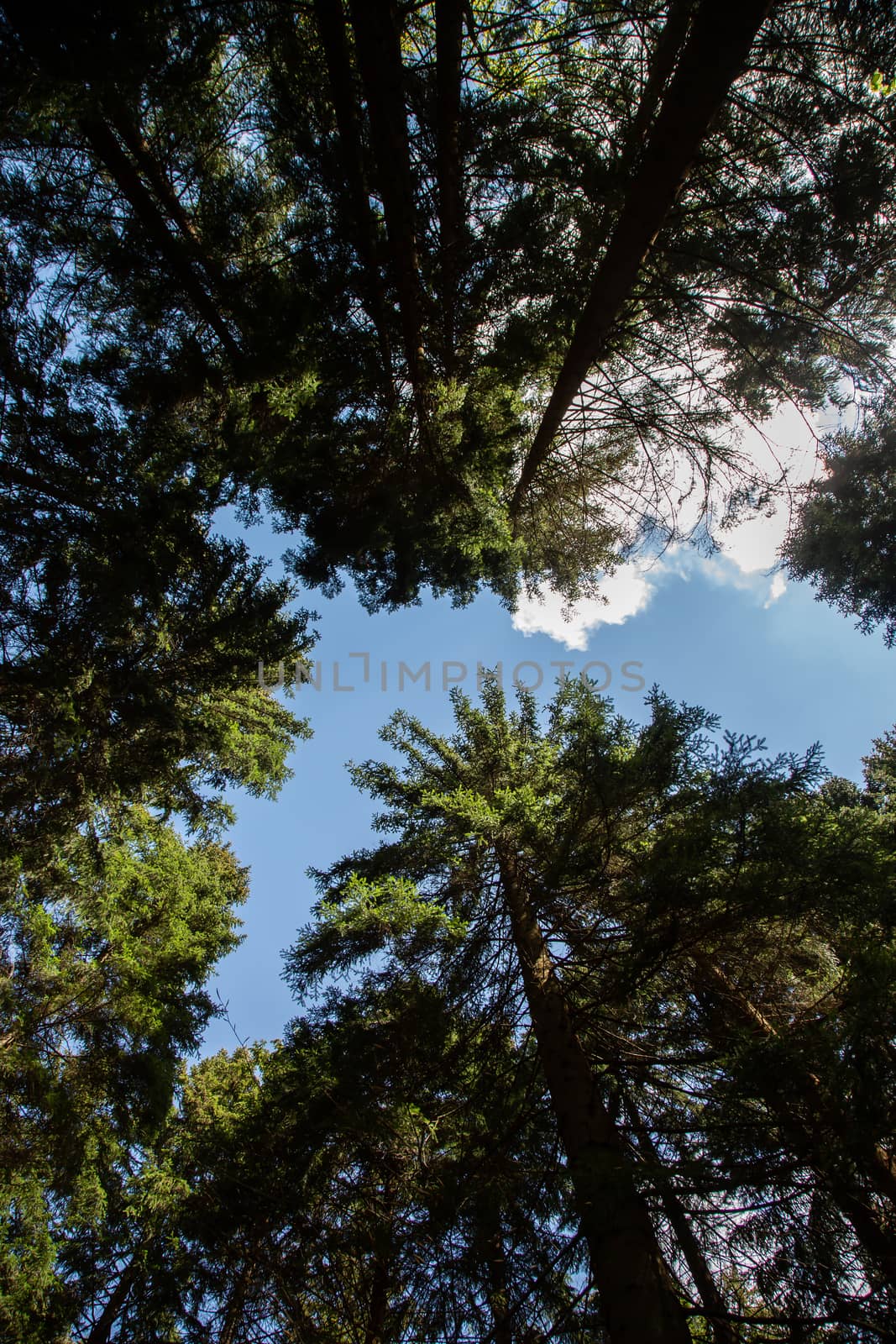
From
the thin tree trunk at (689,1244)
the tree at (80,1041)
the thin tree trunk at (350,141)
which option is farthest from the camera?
the tree at (80,1041)

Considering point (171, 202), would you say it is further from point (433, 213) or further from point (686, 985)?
point (686, 985)

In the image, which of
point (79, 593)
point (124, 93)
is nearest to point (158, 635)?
point (79, 593)

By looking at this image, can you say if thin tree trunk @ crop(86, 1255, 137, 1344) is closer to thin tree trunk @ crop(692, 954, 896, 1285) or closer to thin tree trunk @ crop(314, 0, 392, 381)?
thin tree trunk @ crop(692, 954, 896, 1285)

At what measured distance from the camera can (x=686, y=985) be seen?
509 cm

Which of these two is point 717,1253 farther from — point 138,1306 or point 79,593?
point 79,593

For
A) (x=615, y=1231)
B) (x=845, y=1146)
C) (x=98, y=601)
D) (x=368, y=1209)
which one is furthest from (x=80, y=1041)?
(x=845, y=1146)

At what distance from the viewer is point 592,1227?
3.04 metres

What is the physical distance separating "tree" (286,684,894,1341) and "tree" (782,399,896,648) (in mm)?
2913

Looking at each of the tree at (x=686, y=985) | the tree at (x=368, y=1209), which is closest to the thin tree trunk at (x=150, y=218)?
the tree at (x=686, y=985)

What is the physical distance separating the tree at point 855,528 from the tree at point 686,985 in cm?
291

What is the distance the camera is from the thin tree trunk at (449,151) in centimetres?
452

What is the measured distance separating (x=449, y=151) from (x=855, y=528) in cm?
583

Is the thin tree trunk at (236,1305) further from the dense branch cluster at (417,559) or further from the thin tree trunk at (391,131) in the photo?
the thin tree trunk at (391,131)

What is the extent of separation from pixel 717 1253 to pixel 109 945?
7.36 meters
